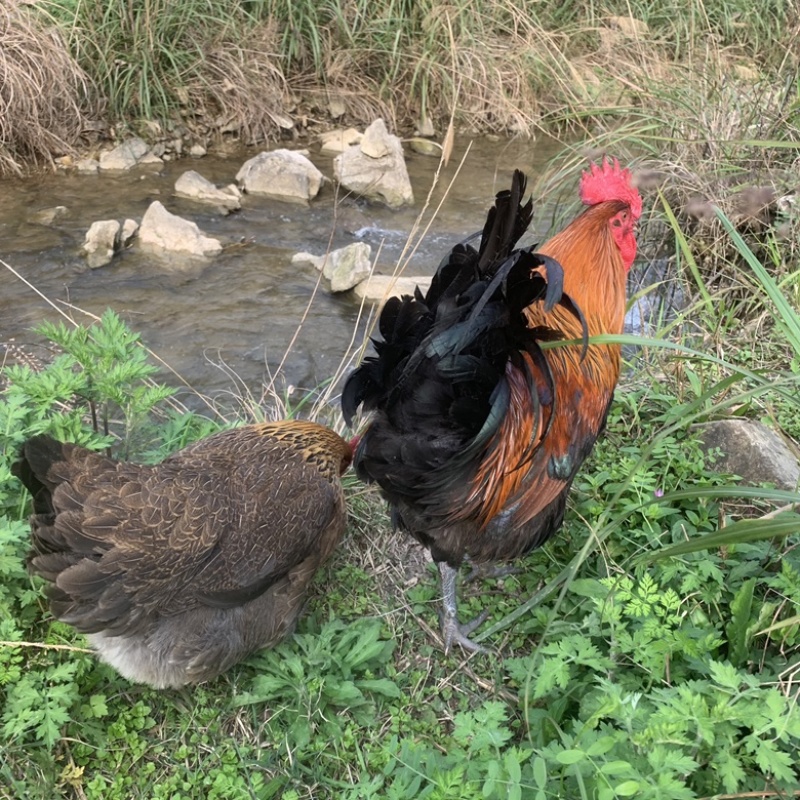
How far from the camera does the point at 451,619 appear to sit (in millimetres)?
2600

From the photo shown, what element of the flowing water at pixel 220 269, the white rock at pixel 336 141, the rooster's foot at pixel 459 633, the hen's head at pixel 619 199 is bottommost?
the flowing water at pixel 220 269

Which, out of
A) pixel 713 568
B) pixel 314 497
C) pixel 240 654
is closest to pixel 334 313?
pixel 314 497

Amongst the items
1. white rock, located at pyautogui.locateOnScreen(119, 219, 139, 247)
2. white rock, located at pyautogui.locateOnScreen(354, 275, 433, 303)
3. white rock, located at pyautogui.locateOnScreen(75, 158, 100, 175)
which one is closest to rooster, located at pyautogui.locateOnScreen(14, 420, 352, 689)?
white rock, located at pyautogui.locateOnScreen(354, 275, 433, 303)

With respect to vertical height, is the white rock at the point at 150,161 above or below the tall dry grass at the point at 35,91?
below

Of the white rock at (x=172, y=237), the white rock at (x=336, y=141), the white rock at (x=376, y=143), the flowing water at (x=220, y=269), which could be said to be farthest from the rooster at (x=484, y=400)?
the white rock at (x=336, y=141)

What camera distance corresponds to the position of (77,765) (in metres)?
2.14

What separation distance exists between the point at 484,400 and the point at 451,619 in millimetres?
957

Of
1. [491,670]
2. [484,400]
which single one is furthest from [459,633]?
[484,400]

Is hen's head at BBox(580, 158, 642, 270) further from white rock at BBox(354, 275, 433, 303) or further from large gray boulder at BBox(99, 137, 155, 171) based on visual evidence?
large gray boulder at BBox(99, 137, 155, 171)

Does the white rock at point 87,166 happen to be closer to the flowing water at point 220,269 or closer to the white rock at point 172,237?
the flowing water at point 220,269

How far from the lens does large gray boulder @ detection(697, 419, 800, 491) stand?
2.67 meters

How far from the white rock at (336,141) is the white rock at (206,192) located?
159cm

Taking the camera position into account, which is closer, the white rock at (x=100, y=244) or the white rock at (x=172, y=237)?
the white rock at (x=100, y=244)

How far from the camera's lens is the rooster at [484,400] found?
6.90ft
